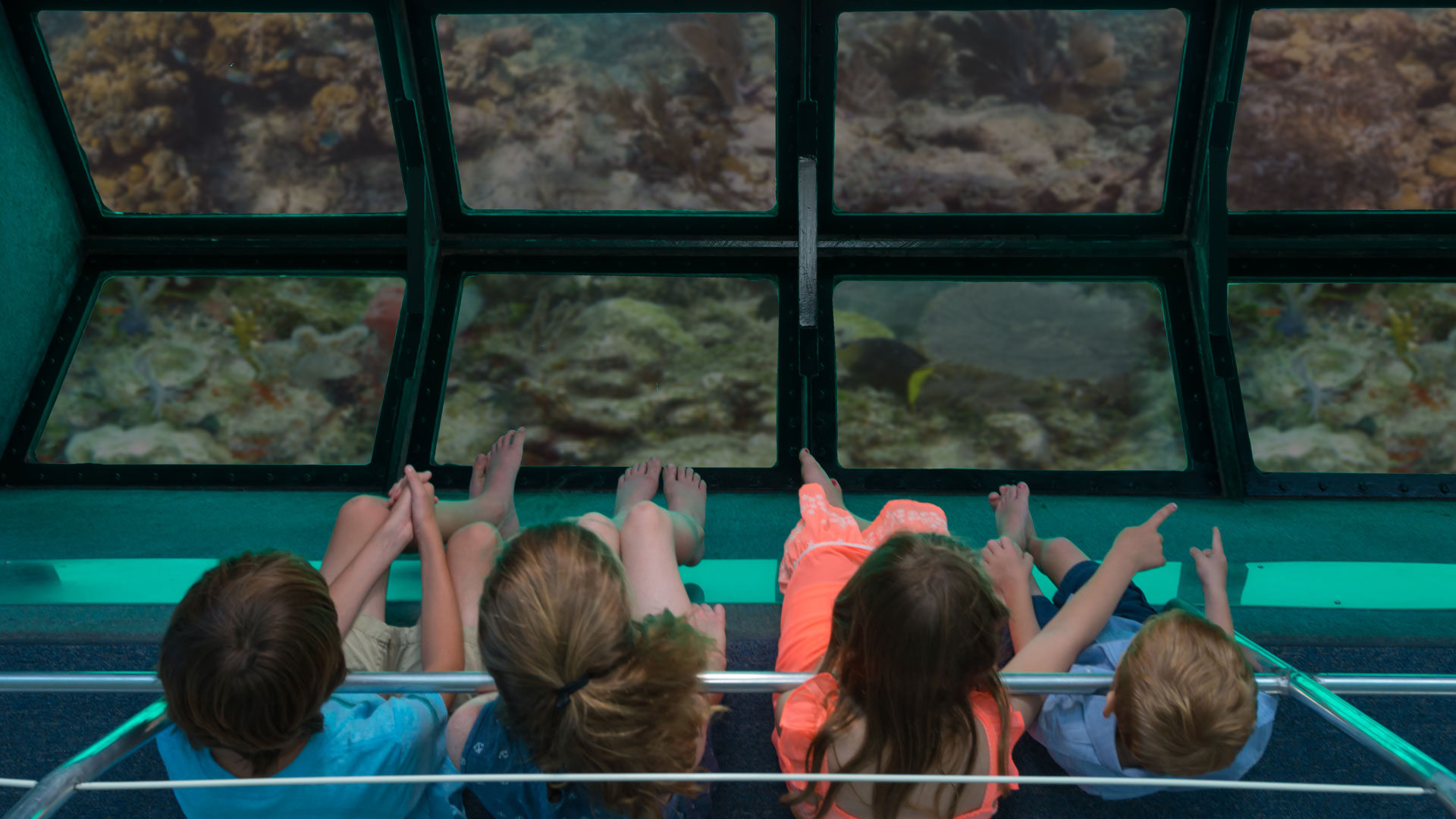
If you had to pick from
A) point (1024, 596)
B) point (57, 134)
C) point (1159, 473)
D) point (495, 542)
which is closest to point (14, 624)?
point (495, 542)

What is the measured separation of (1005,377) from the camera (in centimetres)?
257

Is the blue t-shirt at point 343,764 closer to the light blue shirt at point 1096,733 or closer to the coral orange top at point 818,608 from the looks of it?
the coral orange top at point 818,608

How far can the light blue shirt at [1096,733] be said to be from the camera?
1.39m

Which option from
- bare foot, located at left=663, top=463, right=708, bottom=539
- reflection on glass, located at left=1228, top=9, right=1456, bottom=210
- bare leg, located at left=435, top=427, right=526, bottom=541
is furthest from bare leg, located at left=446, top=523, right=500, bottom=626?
reflection on glass, located at left=1228, top=9, right=1456, bottom=210

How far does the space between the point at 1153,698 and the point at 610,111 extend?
2029mm

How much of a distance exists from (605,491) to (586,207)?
0.82m

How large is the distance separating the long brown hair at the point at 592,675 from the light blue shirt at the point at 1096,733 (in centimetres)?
63

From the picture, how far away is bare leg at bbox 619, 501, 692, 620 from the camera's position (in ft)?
5.14

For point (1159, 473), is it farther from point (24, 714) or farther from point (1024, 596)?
point (24, 714)

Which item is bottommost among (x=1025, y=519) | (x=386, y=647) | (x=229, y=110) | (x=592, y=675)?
(x=592, y=675)

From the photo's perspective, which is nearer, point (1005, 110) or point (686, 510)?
point (686, 510)

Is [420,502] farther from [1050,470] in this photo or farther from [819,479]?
[1050,470]

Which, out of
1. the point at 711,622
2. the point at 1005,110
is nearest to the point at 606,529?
the point at 711,622

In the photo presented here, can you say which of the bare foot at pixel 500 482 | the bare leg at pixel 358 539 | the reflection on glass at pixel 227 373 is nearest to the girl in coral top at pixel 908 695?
the bare leg at pixel 358 539
